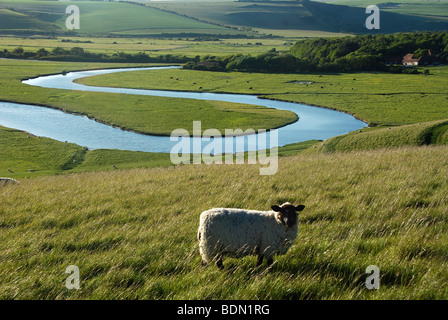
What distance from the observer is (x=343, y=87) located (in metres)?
81.4

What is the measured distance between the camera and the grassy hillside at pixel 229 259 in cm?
543

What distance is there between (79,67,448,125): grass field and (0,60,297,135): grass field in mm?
13212

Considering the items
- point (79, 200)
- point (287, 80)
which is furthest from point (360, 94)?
point (79, 200)

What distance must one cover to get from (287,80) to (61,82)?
52.0 metres

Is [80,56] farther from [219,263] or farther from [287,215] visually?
[219,263]

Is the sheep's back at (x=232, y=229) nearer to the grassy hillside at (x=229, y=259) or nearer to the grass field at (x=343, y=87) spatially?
the grassy hillside at (x=229, y=259)

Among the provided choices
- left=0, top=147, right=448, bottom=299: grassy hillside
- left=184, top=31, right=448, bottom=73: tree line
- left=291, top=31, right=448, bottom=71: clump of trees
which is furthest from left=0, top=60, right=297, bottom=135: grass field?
left=291, top=31, right=448, bottom=71: clump of trees

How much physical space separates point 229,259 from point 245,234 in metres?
0.51

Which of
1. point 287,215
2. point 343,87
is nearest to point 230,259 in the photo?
point 287,215

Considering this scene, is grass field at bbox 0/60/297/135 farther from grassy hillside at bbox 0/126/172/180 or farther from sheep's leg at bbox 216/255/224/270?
sheep's leg at bbox 216/255/224/270

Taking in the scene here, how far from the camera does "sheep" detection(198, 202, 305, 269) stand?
6715 millimetres

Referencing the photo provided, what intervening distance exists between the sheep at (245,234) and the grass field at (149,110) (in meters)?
41.4

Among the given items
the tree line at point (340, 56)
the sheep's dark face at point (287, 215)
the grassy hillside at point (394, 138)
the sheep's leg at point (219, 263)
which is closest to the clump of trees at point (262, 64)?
the tree line at point (340, 56)
